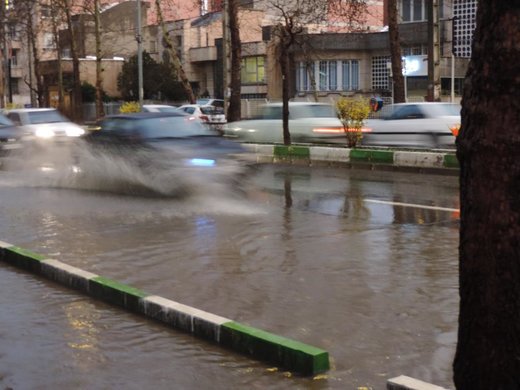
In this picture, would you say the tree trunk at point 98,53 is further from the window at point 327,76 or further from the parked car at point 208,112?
the window at point 327,76

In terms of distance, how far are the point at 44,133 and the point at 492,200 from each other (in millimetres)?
19050

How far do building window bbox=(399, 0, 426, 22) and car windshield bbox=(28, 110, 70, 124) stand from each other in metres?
32.2

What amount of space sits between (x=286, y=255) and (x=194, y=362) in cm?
335

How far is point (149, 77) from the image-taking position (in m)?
57.2

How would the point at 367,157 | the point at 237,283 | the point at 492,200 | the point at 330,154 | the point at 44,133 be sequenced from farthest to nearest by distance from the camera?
the point at 44,133 < the point at 330,154 < the point at 367,157 < the point at 237,283 < the point at 492,200

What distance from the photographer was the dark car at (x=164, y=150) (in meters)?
12.5

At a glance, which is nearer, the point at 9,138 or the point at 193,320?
the point at 193,320

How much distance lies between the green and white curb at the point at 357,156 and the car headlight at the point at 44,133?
5.41 m

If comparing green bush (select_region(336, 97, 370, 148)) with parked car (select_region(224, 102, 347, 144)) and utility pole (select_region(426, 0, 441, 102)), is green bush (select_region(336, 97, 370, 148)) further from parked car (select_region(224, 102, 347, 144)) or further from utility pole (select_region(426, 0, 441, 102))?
utility pole (select_region(426, 0, 441, 102))

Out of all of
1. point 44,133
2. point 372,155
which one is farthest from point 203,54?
point 372,155

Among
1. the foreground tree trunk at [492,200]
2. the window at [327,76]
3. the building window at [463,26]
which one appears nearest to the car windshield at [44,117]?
the foreground tree trunk at [492,200]

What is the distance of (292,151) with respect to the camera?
20.6 meters

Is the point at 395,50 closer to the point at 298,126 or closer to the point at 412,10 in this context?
the point at 298,126

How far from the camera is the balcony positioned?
191 feet
